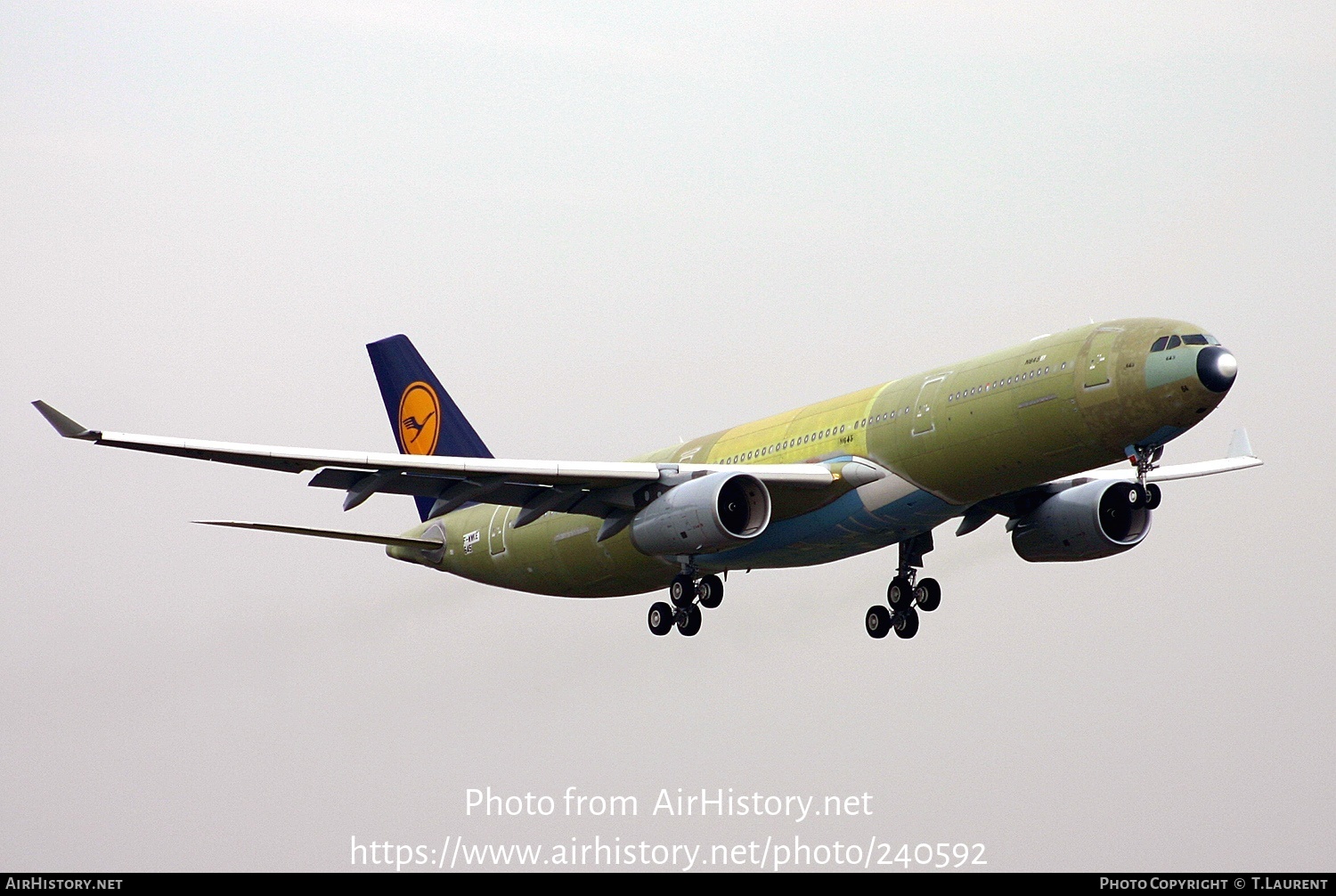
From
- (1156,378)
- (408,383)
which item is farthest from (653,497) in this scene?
(408,383)

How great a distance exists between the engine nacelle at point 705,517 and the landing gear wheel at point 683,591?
231cm

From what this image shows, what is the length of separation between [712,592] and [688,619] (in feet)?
2.67

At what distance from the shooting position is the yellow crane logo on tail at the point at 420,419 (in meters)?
47.7

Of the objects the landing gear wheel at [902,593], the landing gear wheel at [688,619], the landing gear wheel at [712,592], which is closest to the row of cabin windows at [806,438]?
the landing gear wheel at [712,592]

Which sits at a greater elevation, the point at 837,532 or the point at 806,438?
the point at 806,438

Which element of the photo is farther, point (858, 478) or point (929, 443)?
point (858, 478)

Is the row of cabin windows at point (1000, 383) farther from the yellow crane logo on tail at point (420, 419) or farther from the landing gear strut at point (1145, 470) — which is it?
the yellow crane logo on tail at point (420, 419)

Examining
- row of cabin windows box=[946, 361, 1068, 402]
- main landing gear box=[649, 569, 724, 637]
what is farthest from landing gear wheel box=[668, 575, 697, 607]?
row of cabin windows box=[946, 361, 1068, 402]

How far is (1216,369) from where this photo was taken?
30844 mm

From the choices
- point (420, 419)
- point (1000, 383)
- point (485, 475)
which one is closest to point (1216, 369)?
point (1000, 383)

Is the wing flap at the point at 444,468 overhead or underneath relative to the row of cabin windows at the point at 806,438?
underneath

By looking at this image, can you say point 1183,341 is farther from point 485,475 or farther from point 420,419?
point 420,419

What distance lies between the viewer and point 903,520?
3578 centimetres

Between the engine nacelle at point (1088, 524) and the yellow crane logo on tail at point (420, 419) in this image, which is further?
the yellow crane logo on tail at point (420, 419)
